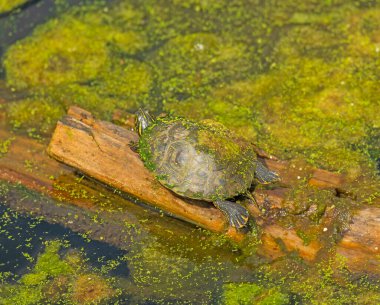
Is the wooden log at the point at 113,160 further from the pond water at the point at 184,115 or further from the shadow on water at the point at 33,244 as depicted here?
the shadow on water at the point at 33,244

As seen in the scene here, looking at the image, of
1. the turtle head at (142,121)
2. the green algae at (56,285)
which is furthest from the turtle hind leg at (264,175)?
the green algae at (56,285)

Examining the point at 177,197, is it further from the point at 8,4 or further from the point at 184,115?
the point at 8,4

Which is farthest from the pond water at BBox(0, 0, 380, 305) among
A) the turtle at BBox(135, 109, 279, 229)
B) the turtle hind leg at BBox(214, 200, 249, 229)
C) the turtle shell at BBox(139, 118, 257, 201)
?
the turtle shell at BBox(139, 118, 257, 201)

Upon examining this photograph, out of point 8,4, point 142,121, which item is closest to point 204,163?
point 142,121

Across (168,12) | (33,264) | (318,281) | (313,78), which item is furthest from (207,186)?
(168,12)

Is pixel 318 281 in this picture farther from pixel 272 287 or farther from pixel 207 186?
pixel 207 186

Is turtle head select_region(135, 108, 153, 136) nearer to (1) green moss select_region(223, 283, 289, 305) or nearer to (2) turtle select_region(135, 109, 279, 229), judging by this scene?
(2) turtle select_region(135, 109, 279, 229)
